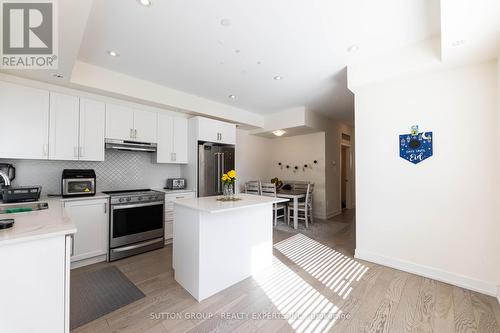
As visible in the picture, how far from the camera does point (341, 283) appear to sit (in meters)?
2.27

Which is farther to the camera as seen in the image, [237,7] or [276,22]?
[276,22]

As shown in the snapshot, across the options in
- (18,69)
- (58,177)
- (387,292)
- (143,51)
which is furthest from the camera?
(58,177)

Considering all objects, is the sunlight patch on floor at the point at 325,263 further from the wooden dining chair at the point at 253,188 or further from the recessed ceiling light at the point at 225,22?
the recessed ceiling light at the point at 225,22

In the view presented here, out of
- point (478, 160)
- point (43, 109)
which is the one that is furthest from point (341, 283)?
point (43, 109)

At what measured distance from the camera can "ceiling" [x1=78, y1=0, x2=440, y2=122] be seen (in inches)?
70.7

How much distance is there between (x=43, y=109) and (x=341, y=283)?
13.5 feet

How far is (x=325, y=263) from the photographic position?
9.06 feet

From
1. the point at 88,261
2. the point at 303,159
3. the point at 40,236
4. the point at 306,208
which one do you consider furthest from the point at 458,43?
the point at 88,261

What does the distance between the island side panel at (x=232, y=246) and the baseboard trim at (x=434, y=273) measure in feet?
4.57

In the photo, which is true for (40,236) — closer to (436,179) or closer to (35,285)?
(35,285)

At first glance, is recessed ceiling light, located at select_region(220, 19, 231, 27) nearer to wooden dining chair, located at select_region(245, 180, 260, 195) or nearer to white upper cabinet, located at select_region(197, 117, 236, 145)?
white upper cabinet, located at select_region(197, 117, 236, 145)

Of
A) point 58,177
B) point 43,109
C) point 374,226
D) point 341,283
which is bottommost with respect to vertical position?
point 341,283

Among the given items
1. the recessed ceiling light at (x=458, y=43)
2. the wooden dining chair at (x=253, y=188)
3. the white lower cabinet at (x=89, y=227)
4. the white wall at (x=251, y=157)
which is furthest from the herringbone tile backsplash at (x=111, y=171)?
the recessed ceiling light at (x=458, y=43)

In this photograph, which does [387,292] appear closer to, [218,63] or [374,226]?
[374,226]
